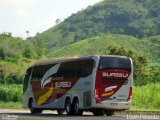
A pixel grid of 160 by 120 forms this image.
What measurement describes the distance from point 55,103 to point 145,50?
104280 mm

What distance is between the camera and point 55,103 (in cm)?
3119

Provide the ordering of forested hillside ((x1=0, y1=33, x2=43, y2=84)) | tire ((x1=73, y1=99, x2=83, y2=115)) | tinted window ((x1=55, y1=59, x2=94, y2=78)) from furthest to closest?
forested hillside ((x1=0, y1=33, x2=43, y2=84)), tire ((x1=73, y1=99, x2=83, y2=115)), tinted window ((x1=55, y1=59, x2=94, y2=78))

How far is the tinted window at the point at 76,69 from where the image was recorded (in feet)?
91.2

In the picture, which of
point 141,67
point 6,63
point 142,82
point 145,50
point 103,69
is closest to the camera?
point 103,69

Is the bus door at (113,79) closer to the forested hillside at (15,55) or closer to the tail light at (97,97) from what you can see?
the tail light at (97,97)

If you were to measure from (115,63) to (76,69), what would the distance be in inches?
98.2

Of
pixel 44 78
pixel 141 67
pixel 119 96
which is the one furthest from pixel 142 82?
pixel 119 96

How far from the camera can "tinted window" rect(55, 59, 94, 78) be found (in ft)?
91.2

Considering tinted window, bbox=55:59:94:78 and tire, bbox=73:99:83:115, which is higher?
tinted window, bbox=55:59:94:78

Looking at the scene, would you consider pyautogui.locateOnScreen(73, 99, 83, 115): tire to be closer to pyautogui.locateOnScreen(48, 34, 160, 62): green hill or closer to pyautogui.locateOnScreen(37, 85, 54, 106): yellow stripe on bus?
pyautogui.locateOnScreen(37, 85, 54, 106): yellow stripe on bus

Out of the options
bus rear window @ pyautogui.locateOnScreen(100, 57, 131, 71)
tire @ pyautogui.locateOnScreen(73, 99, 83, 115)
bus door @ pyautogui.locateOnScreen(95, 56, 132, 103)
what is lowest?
tire @ pyautogui.locateOnScreen(73, 99, 83, 115)

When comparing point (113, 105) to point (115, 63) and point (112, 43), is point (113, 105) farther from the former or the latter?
point (112, 43)

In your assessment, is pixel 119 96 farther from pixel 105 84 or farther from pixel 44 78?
pixel 44 78

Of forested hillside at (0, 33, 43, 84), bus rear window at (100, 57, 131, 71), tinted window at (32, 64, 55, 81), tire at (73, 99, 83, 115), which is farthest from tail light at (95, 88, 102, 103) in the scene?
forested hillside at (0, 33, 43, 84)
